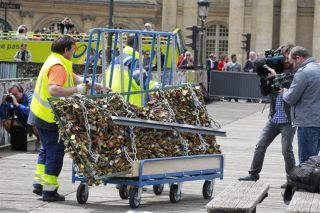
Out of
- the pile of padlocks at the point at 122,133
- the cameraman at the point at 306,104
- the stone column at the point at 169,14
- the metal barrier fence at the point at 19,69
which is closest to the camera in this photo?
the pile of padlocks at the point at 122,133

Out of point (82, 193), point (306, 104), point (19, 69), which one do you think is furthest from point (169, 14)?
point (82, 193)

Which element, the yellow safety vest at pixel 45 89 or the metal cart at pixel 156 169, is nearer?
the metal cart at pixel 156 169

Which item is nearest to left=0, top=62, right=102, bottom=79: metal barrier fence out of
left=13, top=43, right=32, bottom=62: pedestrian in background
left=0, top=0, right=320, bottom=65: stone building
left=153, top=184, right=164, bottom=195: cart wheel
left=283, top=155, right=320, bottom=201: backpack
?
left=13, top=43, right=32, bottom=62: pedestrian in background

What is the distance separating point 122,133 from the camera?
50.8 feet

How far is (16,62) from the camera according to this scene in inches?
1634

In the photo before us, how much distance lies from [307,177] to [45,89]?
3425 millimetres

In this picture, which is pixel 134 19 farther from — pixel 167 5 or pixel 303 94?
pixel 303 94

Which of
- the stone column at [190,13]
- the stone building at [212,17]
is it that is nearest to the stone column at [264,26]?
the stone building at [212,17]

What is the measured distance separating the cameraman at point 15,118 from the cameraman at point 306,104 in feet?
24.6

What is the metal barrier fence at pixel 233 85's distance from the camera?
5281cm

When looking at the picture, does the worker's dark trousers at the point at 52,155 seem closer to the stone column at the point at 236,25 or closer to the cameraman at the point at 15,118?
the cameraman at the point at 15,118

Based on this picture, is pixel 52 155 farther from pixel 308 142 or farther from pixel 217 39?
pixel 217 39

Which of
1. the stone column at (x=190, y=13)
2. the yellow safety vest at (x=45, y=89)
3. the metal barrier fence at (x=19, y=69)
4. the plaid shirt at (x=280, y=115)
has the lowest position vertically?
the metal barrier fence at (x=19, y=69)

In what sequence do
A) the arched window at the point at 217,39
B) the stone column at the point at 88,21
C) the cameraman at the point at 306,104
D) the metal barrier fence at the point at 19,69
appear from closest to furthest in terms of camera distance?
the cameraman at the point at 306,104
the metal barrier fence at the point at 19,69
the arched window at the point at 217,39
the stone column at the point at 88,21
